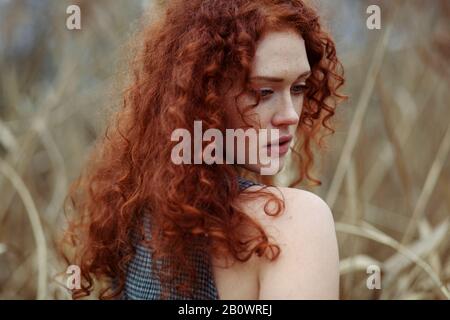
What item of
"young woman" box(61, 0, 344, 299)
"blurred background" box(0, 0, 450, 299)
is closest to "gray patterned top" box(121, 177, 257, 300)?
"young woman" box(61, 0, 344, 299)

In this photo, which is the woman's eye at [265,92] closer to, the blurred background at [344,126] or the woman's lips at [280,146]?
the woman's lips at [280,146]

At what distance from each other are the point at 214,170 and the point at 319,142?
27 centimetres

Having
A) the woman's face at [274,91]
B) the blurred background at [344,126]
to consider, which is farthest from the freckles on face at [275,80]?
the blurred background at [344,126]

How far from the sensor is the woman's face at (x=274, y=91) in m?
0.72

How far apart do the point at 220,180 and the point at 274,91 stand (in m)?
0.11

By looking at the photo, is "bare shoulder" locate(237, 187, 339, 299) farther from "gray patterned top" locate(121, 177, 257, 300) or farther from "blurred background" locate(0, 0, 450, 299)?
"blurred background" locate(0, 0, 450, 299)

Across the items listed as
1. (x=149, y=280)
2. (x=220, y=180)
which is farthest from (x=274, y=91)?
(x=149, y=280)

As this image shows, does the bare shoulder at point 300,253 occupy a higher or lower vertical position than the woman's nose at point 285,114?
lower

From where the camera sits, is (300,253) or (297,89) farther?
(297,89)

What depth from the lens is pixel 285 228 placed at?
2.22 feet

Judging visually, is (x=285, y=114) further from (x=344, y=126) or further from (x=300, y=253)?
(x=344, y=126)

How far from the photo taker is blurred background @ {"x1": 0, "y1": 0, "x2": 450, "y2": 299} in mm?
1295

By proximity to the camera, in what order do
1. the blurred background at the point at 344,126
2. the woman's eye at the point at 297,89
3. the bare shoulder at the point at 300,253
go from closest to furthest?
the bare shoulder at the point at 300,253, the woman's eye at the point at 297,89, the blurred background at the point at 344,126

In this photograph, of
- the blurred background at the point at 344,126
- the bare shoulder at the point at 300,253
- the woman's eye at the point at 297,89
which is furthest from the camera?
the blurred background at the point at 344,126
